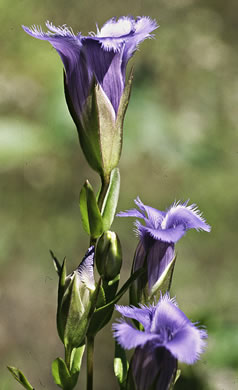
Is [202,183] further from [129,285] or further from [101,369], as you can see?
[129,285]

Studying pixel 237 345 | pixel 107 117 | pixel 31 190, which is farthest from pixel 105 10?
pixel 107 117

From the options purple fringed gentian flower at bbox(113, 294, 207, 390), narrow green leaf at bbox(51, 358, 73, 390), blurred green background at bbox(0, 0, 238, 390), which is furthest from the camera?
blurred green background at bbox(0, 0, 238, 390)

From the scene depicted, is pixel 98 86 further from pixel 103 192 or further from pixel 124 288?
pixel 124 288

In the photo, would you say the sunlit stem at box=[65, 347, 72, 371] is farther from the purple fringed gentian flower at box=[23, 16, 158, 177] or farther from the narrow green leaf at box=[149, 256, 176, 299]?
the purple fringed gentian flower at box=[23, 16, 158, 177]

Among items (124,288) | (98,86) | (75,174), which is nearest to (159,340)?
(124,288)

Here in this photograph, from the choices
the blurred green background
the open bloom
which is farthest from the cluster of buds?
the blurred green background

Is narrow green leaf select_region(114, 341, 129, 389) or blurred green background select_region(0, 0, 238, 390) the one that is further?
blurred green background select_region(0, 0, 238, 390)

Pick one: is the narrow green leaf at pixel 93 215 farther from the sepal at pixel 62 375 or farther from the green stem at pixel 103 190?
the sepal at pixel 62 375
